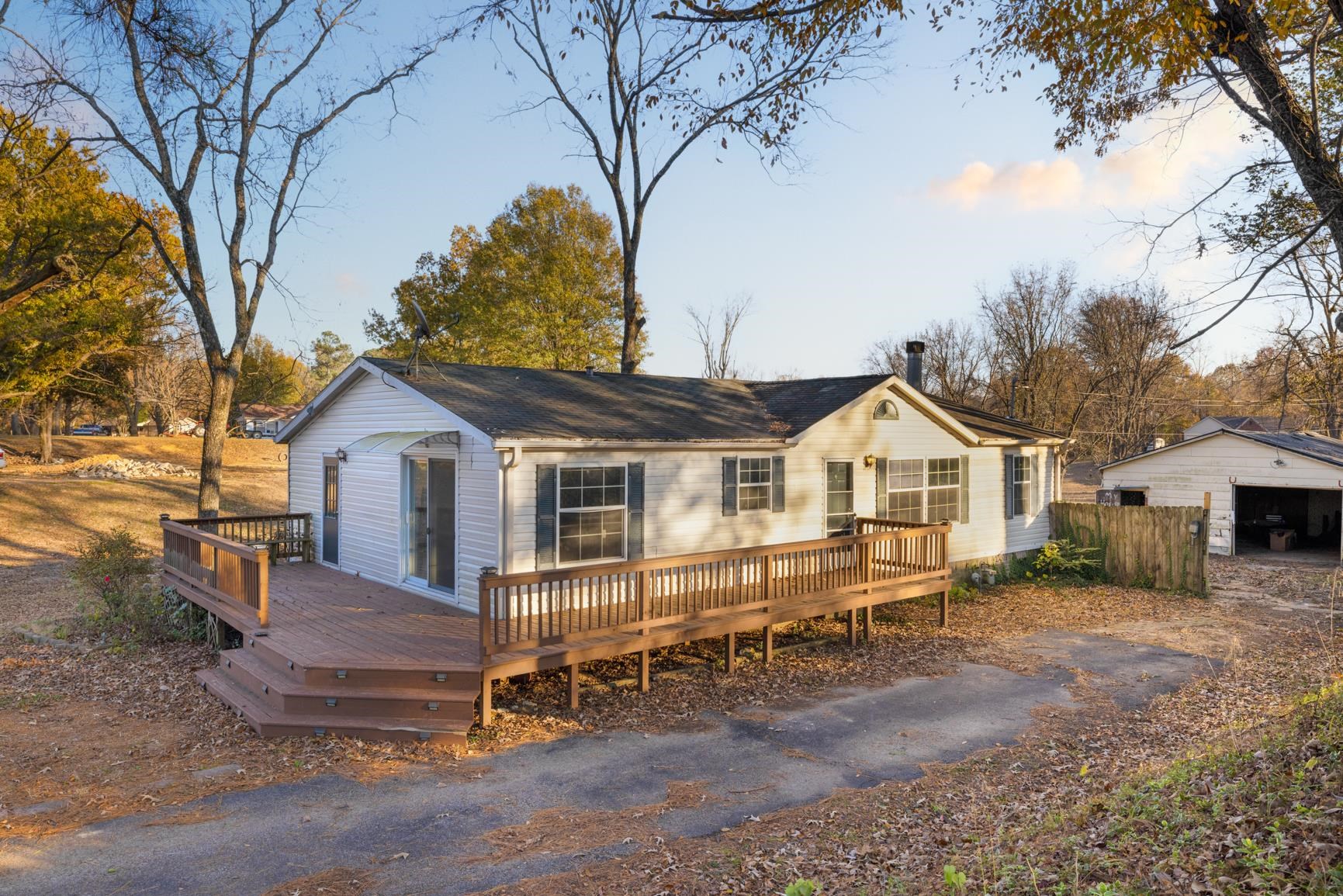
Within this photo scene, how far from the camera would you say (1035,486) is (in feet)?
58.4

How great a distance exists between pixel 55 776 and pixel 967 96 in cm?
1129

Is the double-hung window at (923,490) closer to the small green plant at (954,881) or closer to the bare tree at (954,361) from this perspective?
the small green plant at (954,881)

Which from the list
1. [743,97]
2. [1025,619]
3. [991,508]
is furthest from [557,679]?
[743,97]

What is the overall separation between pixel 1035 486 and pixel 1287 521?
469 inches

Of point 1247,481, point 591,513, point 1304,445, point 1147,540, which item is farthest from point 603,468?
point 1304,445

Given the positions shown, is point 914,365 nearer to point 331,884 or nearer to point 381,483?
point 381,483

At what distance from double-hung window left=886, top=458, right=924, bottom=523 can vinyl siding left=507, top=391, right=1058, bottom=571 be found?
0.21m

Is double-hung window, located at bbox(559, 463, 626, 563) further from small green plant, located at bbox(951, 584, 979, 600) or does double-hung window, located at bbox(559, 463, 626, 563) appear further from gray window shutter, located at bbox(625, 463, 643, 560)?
small green plant, located at bbox(951, 584, 979, 600)

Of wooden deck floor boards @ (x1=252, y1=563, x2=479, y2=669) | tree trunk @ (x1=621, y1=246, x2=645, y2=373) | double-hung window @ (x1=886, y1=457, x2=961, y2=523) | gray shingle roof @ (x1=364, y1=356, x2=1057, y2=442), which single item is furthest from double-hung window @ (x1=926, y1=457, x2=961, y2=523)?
wooden deck floor boards @ (x1=252, y1=563, x2=479, y2=669)

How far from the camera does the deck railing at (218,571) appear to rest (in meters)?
9.21

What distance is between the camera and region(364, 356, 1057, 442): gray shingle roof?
34.3ft

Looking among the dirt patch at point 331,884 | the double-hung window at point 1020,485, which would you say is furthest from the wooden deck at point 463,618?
the double-hung window at point 1020,485

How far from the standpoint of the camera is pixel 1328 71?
10.3 m

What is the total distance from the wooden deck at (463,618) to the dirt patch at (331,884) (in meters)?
2.29
